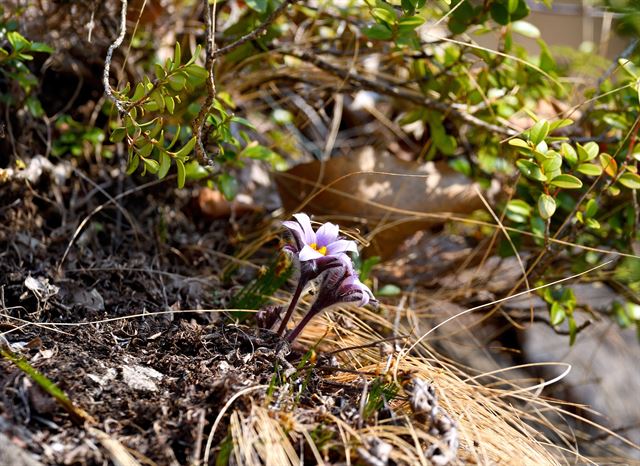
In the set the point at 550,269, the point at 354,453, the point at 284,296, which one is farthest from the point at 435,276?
the point at 354,453

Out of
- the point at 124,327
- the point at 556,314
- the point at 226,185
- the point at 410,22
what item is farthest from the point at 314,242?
the point at 556,314

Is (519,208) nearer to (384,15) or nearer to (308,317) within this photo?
(384,15)

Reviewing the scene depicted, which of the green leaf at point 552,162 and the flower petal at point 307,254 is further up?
the flower petal at point 307,254

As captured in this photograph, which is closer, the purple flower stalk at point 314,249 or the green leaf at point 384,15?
the purple flower stalk at point 314,249

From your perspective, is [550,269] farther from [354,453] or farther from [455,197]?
[354,453]

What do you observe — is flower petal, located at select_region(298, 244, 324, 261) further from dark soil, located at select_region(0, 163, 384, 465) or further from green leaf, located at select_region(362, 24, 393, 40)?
green leaf, located at select_region(362, 24, 393, 40)

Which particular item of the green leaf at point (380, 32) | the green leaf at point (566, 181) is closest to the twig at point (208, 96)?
the green leaf at point (380, 32)

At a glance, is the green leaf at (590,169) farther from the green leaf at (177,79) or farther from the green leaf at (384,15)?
the green leaf at (177,79)
